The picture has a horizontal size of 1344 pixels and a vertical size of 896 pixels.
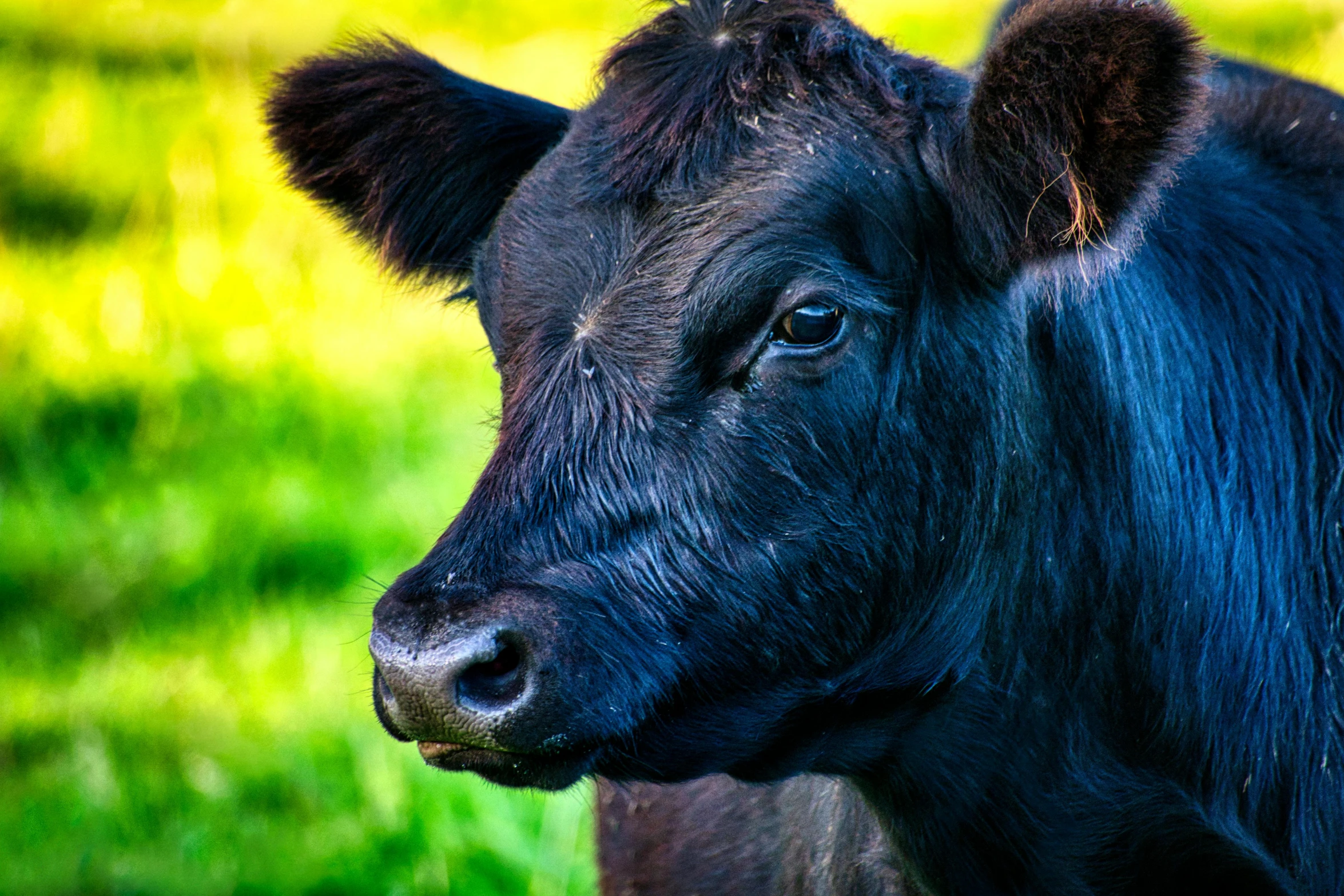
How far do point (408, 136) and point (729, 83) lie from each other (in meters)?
0.86

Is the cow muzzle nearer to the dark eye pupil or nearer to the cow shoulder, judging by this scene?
the dark eye pupil

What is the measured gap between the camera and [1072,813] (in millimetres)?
2713

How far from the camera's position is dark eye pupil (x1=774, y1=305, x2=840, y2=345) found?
8.09 ft

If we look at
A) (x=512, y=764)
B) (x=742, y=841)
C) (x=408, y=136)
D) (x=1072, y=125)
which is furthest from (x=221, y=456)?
(x=1072, y=125)

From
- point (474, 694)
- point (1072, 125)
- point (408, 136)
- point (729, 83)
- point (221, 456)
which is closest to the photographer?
point (474, 694)

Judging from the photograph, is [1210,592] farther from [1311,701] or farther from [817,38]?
[817,38]

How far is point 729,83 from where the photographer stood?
2.67m

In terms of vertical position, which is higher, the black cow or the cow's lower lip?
the black cow

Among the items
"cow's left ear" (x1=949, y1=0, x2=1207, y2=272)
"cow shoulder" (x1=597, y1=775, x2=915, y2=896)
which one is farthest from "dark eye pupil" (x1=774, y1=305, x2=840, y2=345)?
"cow shoulder" (x1=597, y1=775, x2=915, y2=896)

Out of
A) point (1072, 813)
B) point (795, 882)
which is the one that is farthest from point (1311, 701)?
point (795, 882)

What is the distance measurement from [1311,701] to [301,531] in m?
4.14

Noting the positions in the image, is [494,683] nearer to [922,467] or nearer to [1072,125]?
[922,467]

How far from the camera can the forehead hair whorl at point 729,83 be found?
8.49 feet

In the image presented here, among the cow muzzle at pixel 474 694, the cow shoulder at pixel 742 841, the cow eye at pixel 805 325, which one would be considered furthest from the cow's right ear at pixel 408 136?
the cow shoulder at pixel 742 841
